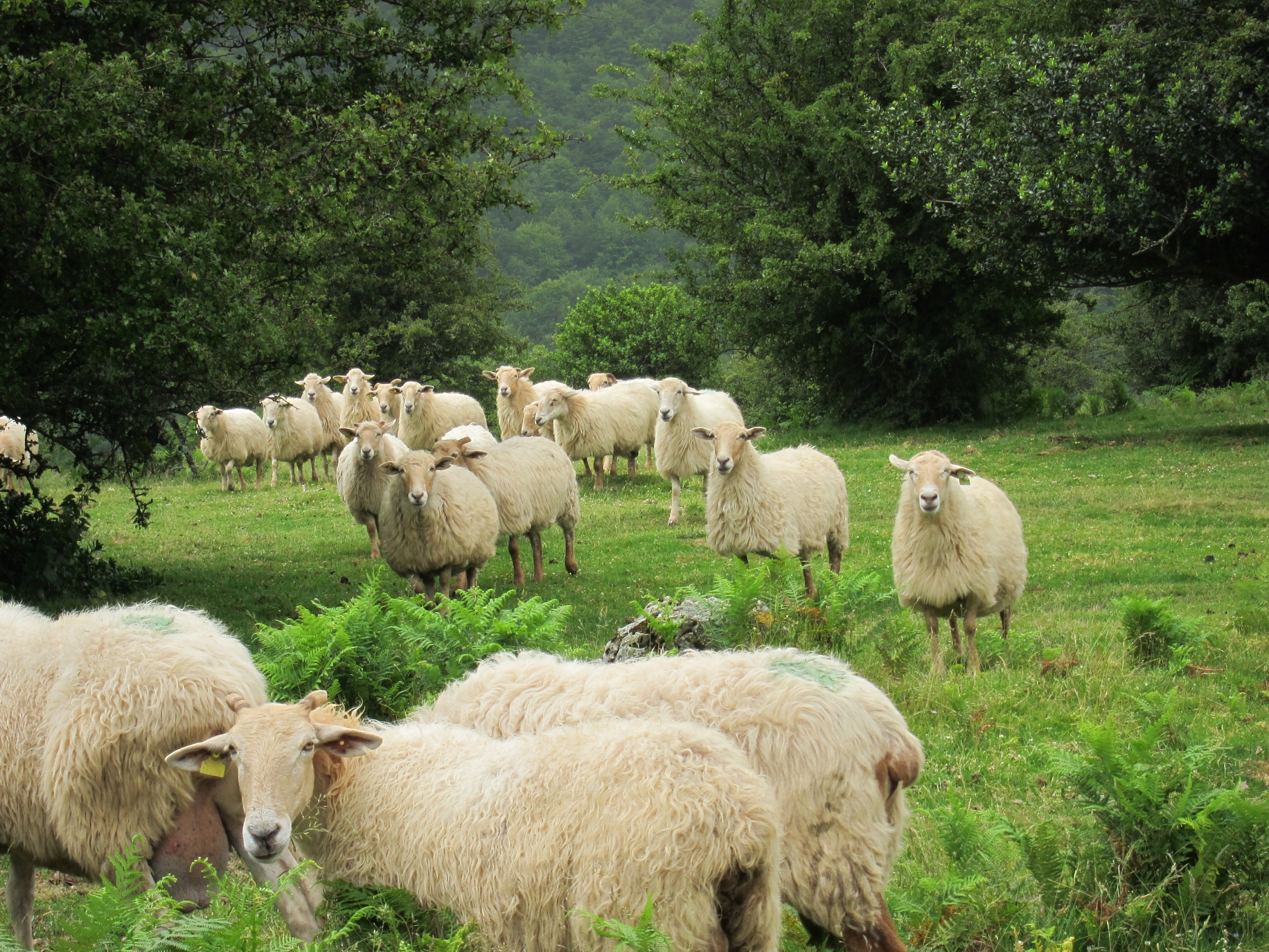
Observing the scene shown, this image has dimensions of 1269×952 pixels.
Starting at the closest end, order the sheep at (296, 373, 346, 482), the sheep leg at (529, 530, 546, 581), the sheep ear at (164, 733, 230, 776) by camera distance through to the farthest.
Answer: the sheep ear at (164, 733, 230, 776) < the sheep leg at (529, 530, 546, 581) < the sheep at (296, 373, 346, 482)

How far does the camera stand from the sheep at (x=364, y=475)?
13352mm

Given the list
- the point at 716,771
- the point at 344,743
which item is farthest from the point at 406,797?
A: the point at 716,771

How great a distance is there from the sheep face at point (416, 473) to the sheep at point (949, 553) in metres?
4.82

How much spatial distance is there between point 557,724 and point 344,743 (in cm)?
90

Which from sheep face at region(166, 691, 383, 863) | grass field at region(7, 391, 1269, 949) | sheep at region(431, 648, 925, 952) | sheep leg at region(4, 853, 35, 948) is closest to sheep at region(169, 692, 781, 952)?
sheep face at region(166, 691, 383, 863)

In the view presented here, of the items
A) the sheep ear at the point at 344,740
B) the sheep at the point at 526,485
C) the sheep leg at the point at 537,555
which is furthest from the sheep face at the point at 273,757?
the sheep leg at the point at 537,555

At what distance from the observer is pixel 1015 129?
19344 mm

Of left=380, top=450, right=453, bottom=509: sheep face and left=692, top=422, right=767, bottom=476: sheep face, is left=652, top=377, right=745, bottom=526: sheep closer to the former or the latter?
left=692, top=422, right=767, bottom=476: sheep face

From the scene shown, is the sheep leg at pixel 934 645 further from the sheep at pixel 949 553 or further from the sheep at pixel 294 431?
Answer: the sheep at pixel 294 431

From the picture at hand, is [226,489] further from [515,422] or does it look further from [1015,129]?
[1015,129]

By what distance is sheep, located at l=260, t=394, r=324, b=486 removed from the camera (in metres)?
23.1

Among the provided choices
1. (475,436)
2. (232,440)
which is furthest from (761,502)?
(232,440)

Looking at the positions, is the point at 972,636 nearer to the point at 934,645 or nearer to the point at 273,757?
the point at 934,645

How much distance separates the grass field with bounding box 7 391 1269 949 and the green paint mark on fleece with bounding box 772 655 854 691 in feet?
2.48
